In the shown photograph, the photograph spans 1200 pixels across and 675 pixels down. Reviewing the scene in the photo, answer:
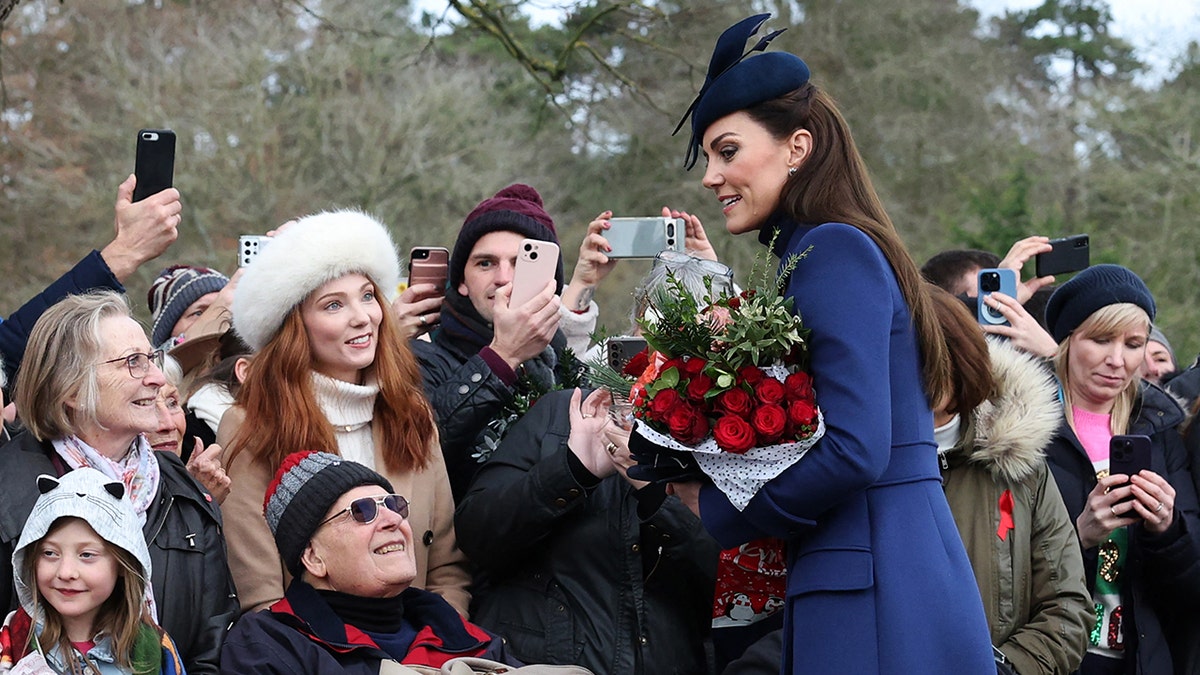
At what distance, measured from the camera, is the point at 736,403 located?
9.34 feet

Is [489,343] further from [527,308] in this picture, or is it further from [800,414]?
[800,414]

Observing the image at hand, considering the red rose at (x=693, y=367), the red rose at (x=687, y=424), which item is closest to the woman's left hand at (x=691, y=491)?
the red rose at (x=687, y=424)

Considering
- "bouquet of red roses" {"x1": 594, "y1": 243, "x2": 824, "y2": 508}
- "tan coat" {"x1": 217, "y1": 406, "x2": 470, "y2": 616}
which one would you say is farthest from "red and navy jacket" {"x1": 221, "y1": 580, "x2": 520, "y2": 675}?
"bouquet of red roses" {"x1": 594, "y1": 243, "x2": 824, "y2": 508}

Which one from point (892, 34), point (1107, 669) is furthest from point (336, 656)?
point (892, 34)

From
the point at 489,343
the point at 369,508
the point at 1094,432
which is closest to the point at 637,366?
the point at 369,508

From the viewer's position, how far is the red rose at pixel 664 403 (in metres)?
2.89

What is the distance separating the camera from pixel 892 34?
18.9 m

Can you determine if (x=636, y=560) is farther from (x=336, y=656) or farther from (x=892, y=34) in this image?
(x=892, y=34)

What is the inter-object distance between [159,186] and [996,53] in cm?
1896

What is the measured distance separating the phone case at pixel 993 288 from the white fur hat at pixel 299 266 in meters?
2.35

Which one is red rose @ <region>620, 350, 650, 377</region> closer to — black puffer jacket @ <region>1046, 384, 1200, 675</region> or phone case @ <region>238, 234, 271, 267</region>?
black puffer jacket @ <region>1046, 384, 1200, 675</region>

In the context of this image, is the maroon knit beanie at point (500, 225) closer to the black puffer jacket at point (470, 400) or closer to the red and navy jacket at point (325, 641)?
the black puffer jacket at point (470, 400)

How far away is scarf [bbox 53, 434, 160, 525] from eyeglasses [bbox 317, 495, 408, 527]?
1.60ft

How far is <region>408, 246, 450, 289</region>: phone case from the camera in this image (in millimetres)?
5270
